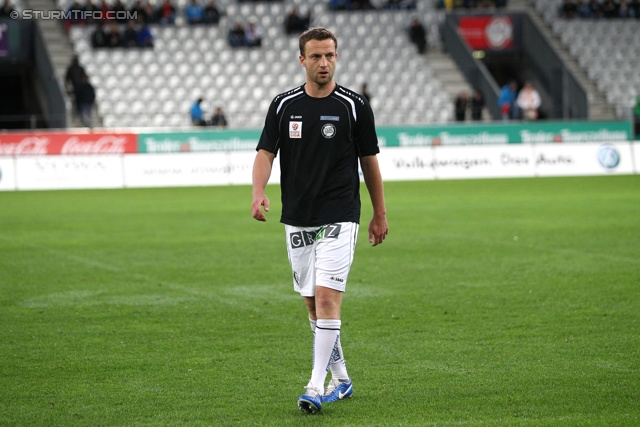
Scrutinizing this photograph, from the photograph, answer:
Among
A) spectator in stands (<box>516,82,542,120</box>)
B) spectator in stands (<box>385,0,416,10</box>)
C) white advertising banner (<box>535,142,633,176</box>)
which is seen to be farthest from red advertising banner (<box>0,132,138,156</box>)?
spectator in stands (<box>385,0,416,10</box>)

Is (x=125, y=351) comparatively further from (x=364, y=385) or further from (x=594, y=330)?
(x=594, y=330)

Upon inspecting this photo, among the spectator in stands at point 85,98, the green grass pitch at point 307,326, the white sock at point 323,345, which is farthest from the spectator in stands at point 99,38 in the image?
the white sock at point 323,345

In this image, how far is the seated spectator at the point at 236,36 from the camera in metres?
37.9

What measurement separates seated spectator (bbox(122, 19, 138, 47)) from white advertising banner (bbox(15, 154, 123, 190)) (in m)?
10.5

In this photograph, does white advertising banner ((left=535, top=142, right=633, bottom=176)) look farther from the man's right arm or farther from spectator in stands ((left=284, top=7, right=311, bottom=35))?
the man's right arm

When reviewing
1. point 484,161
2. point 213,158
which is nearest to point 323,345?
point 213,158

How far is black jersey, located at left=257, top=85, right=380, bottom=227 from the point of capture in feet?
18.9

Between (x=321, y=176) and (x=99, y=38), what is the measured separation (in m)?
32.1

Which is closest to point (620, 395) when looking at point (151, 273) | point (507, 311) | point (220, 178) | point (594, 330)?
point (594, 330)

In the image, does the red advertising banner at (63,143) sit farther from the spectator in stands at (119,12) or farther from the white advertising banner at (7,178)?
the spectator in stands at (119,12)

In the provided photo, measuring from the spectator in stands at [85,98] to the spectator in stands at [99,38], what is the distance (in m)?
5.07

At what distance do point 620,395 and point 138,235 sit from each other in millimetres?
10951

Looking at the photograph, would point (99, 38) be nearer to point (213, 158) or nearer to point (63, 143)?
point (63, 143)

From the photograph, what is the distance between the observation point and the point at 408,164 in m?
28.5
